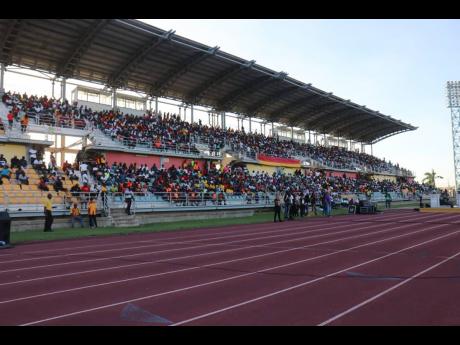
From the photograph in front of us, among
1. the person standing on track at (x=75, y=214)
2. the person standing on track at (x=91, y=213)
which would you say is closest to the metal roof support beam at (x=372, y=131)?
the person standing on track at (x=91, y=213)

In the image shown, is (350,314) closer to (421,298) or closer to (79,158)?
(421,298)

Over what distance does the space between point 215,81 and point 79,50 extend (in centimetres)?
1300

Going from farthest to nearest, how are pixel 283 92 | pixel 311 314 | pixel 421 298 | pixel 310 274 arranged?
1. pixel 283 92
2. pixel 310 274
3. pixel 421 298
4. pixel 311 314

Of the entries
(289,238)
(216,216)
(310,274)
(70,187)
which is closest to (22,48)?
(70,187)

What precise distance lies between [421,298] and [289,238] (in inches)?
380

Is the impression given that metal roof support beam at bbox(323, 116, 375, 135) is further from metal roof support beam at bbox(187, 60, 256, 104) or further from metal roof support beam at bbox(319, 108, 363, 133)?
metal roof support beam at bbox(187, 60, 256, 104)

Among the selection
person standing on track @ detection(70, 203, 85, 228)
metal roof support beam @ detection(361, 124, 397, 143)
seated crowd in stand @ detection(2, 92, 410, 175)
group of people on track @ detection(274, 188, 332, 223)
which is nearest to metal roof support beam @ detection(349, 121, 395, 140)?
metal roof support beam @ detection(361, 124, 397, 143)

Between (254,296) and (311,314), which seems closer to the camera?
(311,314)

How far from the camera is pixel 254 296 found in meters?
6.81

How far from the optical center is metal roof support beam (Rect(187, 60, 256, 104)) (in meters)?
37.8

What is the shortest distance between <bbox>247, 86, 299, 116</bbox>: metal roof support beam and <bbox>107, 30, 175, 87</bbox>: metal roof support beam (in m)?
16.7
